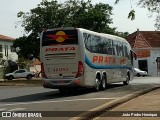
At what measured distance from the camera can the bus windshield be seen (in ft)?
75.3

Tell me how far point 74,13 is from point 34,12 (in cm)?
482

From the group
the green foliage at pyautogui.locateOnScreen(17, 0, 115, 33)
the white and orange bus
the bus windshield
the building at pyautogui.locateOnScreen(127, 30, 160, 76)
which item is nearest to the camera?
the white and orange bus

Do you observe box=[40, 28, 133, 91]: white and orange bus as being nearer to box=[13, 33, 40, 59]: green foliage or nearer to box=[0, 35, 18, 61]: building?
box=[13, 33, 40, 59]: green foliage

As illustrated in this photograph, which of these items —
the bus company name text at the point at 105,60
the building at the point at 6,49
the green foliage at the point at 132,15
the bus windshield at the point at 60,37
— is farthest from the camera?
the building at the point at 6,49

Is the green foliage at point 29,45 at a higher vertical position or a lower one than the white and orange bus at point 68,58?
higher

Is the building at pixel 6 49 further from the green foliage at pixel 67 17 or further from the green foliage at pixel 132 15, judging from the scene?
the green foliage at pixel 132 15

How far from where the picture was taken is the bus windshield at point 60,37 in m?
23.0

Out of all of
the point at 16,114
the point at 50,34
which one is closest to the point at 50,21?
the point at 50,34

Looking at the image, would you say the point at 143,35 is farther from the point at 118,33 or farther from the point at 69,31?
the point at 69,31

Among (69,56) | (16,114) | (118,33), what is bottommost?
(16,114)

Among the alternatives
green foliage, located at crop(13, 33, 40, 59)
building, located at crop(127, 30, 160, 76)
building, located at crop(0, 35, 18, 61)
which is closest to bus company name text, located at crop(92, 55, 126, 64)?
green foliage, located at crop(13, 33, 40, 59)

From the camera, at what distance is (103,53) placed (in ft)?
87.1

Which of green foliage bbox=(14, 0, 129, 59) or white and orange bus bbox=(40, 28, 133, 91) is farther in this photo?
green foliage bbox=(14, 0, 129, 59)

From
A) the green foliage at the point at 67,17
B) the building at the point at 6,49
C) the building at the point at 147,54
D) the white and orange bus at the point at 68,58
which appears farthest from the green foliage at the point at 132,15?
the building at the point at 6,49
